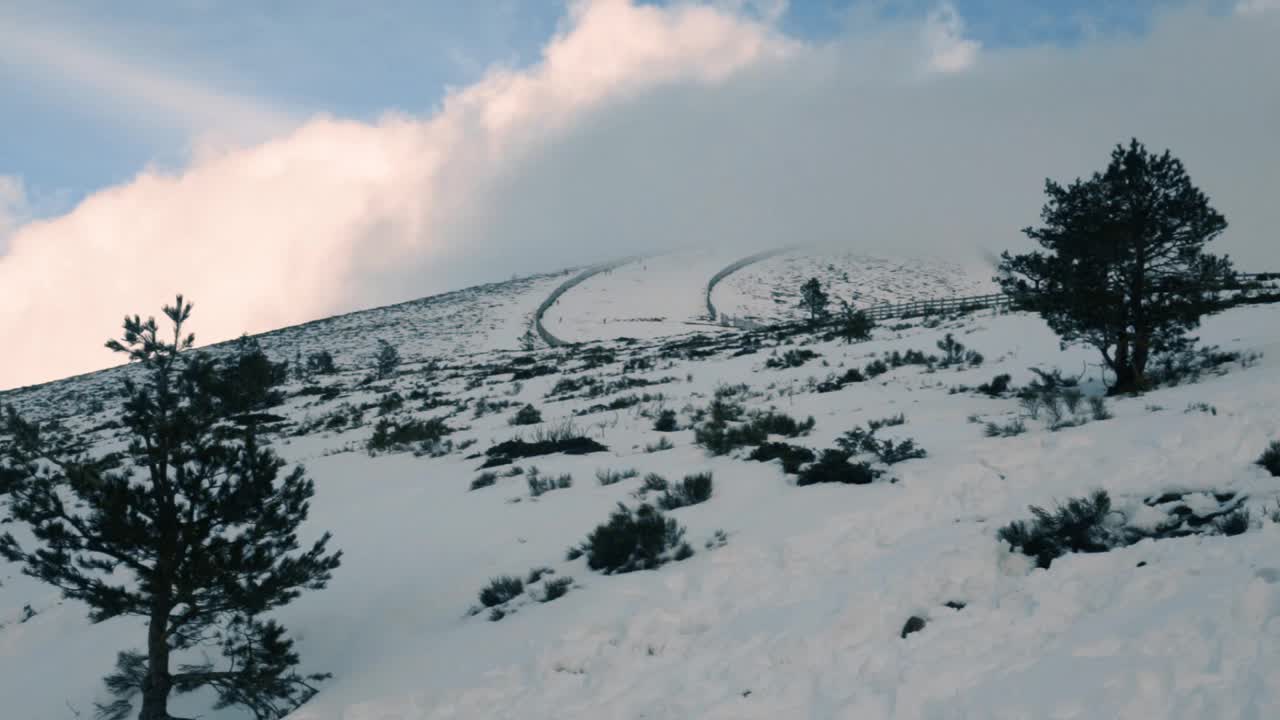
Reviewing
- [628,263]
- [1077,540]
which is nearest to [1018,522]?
[1077,540]

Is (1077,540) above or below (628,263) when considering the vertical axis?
below

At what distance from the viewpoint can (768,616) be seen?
16.3ft

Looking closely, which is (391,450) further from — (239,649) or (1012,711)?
(1012,711)

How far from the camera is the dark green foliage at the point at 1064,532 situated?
4969 mm

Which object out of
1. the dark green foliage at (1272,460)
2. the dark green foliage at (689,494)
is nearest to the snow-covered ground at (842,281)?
the dark green foliage at (689,494)

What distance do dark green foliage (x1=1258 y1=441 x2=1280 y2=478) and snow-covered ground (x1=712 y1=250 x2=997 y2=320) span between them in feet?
184

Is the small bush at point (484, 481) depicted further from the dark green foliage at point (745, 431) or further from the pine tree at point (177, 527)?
the pine tree at point (177, 527)

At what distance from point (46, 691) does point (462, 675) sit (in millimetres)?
4449

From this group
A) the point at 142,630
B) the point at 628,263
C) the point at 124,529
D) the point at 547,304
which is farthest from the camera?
the point at 628,263

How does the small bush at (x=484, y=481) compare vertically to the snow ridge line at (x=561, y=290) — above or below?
below

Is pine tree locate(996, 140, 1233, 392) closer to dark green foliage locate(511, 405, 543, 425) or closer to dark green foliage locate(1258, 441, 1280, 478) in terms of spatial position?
dark green foliage locate(1258, 441, 1280, 478)

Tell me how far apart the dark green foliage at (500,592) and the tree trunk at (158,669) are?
8.22 ft

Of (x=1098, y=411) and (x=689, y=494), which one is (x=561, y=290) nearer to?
(x=1098, y=411)

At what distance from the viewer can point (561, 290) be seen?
83938 mm
